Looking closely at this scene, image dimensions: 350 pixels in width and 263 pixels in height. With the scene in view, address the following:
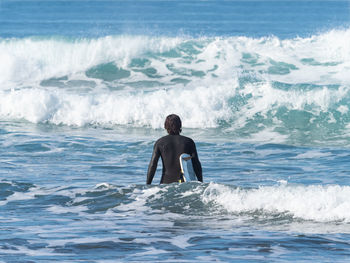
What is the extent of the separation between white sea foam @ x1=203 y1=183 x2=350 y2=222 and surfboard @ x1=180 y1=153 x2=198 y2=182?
0.31 meters

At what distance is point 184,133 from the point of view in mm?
17062

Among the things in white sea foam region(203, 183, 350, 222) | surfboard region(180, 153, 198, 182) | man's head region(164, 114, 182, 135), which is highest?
man's head region(164, 114, 182, 135)

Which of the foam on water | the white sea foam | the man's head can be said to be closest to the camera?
the white sea foam

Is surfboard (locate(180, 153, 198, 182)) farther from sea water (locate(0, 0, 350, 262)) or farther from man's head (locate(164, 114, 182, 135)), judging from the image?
man's head (locate(164, 114, 182, 135))

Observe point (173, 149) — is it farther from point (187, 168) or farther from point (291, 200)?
point (291, 200)

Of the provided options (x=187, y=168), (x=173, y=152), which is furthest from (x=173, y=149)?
(x=187, y=168)

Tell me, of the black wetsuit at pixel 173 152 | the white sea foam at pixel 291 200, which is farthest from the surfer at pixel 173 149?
the white sea foam at pixel 291 200

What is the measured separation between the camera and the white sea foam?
7.87m

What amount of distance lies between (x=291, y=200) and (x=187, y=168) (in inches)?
51.3

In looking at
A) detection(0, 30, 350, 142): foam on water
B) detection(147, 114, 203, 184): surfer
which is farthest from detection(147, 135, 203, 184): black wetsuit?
detection(0, 30, 350, 142): foam on water

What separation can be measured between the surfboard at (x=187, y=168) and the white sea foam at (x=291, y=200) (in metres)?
0.31

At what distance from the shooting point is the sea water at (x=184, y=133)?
273 inches

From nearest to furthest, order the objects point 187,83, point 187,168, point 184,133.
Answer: point 187,168
point 184,133
point 187,83

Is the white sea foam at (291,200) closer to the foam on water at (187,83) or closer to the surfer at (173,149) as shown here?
the surfer at (173,149)
